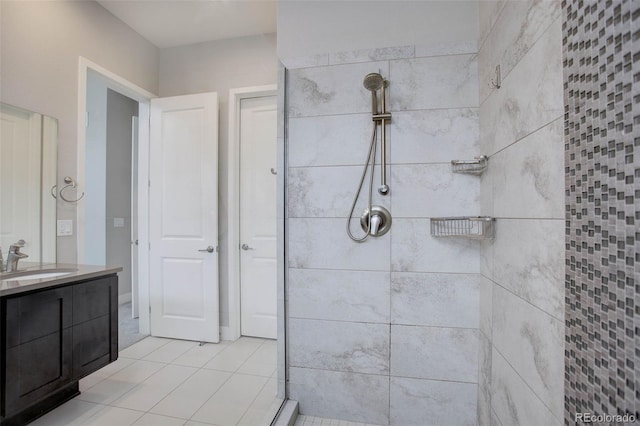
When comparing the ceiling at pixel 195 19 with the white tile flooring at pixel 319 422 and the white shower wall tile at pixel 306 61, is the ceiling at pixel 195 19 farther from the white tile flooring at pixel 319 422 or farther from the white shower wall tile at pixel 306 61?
the white tile flooring at pixel 319 422

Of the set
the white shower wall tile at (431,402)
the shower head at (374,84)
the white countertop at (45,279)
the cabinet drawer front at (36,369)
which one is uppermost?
the shower head at (374,84)

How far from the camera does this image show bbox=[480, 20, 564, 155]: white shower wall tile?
2.77 ft

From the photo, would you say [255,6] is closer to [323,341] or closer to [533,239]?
[533,239]

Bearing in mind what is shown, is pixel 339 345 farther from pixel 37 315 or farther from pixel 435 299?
pixel 37 315

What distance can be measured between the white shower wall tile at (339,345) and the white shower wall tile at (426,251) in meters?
0.39

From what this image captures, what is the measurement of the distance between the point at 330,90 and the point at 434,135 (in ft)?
2.09

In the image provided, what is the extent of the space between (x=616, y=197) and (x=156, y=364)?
1897mm

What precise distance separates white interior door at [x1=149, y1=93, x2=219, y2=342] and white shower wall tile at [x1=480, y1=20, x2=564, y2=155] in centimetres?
145

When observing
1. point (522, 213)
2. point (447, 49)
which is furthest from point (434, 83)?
point (522, 213)

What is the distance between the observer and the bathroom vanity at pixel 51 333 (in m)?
0.94

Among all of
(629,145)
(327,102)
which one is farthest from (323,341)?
(629,145)

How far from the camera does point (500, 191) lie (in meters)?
1.25

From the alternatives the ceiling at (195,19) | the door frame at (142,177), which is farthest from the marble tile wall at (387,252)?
the door frame at (142,177)

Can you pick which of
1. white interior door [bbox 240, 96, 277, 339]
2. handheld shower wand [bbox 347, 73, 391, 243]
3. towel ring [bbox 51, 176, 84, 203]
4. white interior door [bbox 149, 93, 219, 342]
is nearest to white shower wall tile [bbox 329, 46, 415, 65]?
handheld shower wand [bbox 347, 73, 391, 243]
